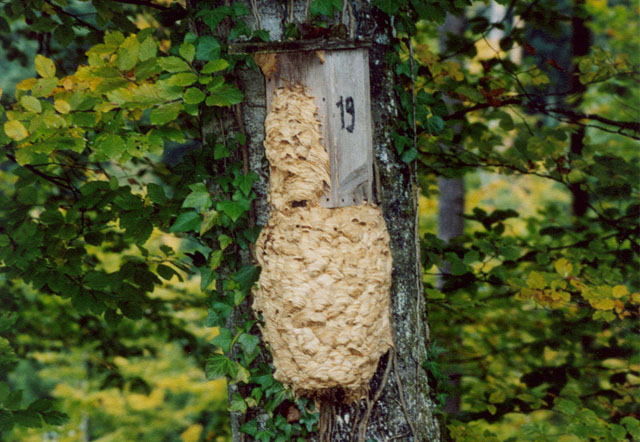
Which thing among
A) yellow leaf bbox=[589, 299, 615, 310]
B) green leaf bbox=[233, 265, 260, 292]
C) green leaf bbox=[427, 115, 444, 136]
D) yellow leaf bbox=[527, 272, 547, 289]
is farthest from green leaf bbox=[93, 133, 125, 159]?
yellow leaf bbox=[589, 299, 615, 310]

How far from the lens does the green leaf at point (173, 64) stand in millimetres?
1561

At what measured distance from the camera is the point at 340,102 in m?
1.62

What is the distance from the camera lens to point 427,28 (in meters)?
4.19

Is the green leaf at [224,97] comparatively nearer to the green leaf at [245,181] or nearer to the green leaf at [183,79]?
the green leaf at [183,79]

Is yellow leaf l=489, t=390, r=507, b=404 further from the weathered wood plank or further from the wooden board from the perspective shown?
the weathered wood plank

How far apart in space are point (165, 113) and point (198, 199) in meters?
0.30

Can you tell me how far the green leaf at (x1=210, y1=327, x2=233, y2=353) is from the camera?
169cm

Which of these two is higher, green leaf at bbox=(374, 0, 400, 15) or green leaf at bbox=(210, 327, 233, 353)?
green leaf at bbox=(374, 0, 400, 15)

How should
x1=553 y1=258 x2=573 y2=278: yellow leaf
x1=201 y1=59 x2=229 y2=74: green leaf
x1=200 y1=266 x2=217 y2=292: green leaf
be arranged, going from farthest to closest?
x1=553 y1=258 x2=573 y2=278: yellow leaf
x1=200 y1=266 x2=217 y2=292: green leaf
x1=201 y1=59 x2=229 y2=74: green leaf

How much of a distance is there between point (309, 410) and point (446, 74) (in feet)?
7.02

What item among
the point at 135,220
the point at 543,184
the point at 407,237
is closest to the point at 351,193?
the point at 407,237

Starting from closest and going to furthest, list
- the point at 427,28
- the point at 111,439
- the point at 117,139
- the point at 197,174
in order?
the point at 117,139 → the point at 197,174 → the point at 427,28 → the point at 111,439

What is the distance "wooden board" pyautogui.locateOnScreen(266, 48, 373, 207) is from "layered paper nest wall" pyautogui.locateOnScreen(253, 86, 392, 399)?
1.2 inches

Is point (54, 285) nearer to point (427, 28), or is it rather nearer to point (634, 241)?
point (634, 241)
